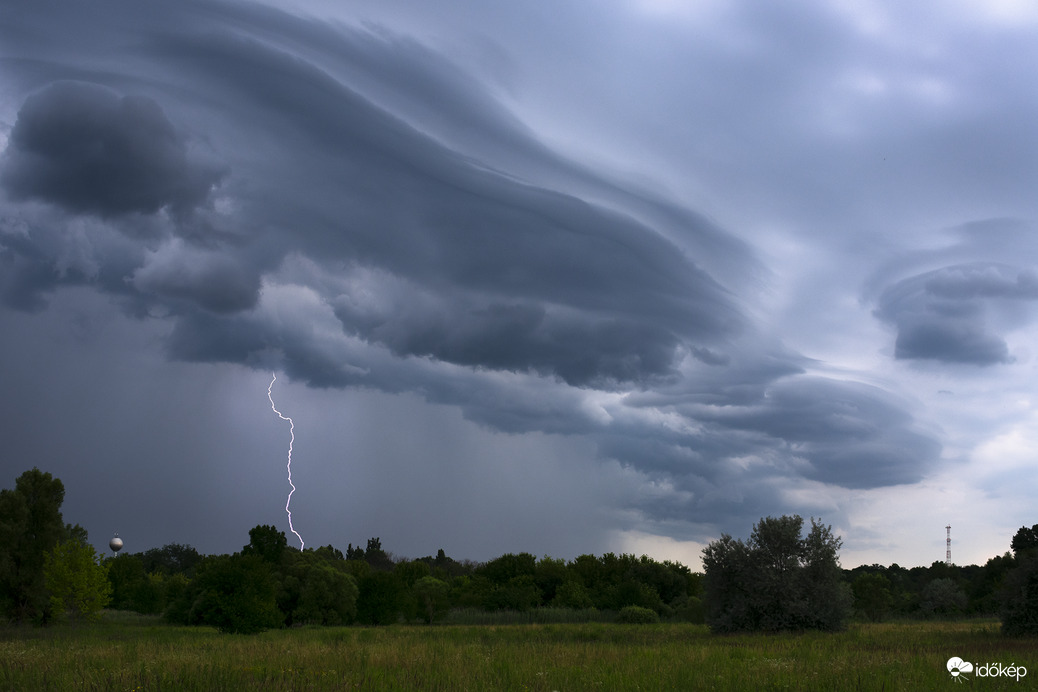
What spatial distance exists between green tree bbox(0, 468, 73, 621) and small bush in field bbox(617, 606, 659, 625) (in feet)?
136

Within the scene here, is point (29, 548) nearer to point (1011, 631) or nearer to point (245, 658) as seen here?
point (245, 658)

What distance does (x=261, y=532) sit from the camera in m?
63.9

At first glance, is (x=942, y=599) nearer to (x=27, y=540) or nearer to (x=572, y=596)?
(x=572, y=596)

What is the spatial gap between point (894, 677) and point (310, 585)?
4782 centimetres

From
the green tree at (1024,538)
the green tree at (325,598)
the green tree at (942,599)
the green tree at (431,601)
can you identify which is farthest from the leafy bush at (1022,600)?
the green tree at (1024,538)

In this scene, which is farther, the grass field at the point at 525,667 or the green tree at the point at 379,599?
the green tree at the point at 379,599

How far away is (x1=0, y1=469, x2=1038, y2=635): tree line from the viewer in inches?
1431

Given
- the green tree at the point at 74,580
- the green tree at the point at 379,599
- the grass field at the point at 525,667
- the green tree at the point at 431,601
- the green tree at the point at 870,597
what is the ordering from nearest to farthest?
the grass field at the point at 525,667
the green tree at the point at 74,580
the green tree at the point at 379,599
the green tree at the point at 431,601
the green tree at the point at 870,597

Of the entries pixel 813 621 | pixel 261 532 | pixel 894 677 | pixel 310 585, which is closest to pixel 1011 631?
pixel 813 621

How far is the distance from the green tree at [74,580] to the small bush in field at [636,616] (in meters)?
38.3

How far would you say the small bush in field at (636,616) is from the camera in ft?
181

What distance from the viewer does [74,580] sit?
167 ft

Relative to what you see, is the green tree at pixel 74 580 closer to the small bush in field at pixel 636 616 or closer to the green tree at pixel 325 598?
the green tree at pixel 325 598

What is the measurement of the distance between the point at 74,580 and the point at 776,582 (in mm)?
46102
